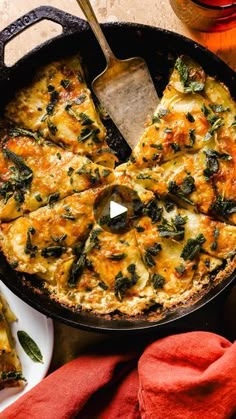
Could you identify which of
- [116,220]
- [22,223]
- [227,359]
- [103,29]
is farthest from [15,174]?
[227,359]

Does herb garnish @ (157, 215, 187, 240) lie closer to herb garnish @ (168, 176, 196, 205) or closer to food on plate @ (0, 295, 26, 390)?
herb garnish @ (168, 176, 196, 205)

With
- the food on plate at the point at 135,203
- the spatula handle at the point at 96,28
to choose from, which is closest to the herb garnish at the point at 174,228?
the food on plate at the point at 135,203

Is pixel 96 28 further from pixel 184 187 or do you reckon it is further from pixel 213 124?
pixel 184 187

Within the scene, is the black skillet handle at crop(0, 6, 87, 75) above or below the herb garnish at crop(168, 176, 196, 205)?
above

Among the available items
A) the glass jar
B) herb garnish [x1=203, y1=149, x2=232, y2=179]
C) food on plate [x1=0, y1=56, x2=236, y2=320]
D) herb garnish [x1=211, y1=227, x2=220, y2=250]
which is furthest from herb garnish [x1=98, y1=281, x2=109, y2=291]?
the glass jar

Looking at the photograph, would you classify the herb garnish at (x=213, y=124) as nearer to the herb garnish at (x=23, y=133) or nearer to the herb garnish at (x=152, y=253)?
the herb garnish at (x=152, y=253)

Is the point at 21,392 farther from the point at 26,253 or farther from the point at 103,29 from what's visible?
the point at 103,29

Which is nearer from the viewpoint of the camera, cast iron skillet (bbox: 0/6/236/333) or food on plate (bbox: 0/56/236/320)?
cast iron skillet (bbox: 0/6/236/333)
